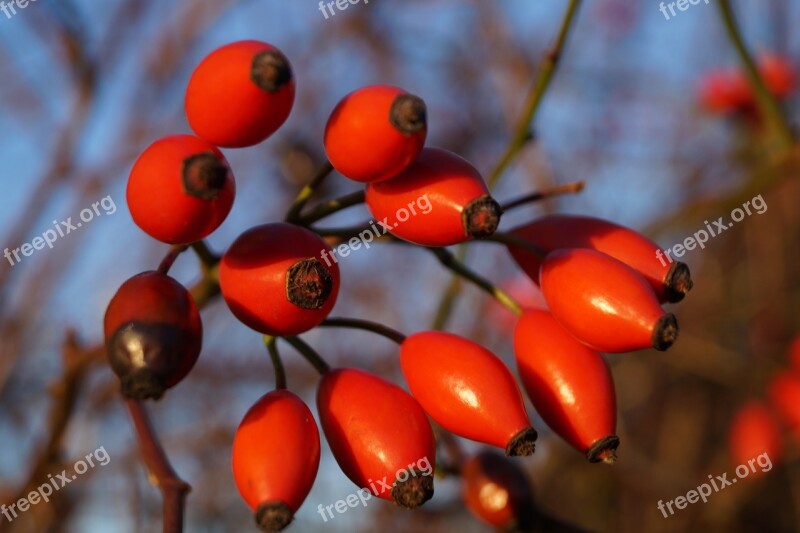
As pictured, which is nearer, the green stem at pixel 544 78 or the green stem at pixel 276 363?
the green stem at pixel 276 363

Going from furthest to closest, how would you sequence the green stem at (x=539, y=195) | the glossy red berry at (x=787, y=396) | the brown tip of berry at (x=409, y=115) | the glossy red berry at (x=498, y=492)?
the glossy red berry at (x=787, y=396), the glossy red berry at (x=498, y=492), the green stem at (x=539, y=195), the brown tip of berry at (x=409, y=115)

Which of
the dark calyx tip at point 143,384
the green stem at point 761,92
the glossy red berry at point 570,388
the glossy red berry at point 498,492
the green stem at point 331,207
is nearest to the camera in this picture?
the dark calyx tip at point 143,384

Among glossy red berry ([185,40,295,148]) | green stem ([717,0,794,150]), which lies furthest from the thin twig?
green stem ([717,0,794,150])

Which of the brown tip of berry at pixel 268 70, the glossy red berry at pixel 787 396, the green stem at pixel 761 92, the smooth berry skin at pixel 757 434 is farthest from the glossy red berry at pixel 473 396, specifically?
the smooth berry skin at pixel 757 434

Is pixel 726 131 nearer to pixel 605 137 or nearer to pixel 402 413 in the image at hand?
pixel 605 137

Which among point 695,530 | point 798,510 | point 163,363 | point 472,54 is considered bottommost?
point 798,510

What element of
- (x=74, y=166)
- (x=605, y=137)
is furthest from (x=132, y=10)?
(x=605, y=137)

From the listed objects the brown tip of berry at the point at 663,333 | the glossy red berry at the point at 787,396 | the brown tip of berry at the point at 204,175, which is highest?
the brown tip of berry at the point at 204,175

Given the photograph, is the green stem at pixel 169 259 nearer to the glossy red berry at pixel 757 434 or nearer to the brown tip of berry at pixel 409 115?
the brown tip of berry at pixel 409 115
